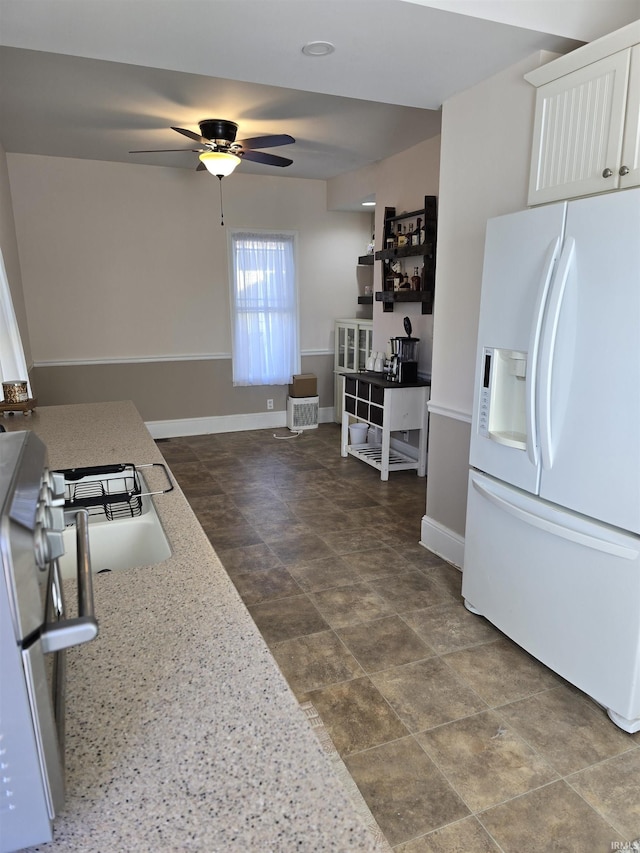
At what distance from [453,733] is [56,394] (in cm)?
496

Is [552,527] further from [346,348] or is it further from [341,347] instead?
[341,347]

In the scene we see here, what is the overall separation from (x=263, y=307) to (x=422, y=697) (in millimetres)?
4774

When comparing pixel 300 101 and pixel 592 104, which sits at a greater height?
pixel 300 101

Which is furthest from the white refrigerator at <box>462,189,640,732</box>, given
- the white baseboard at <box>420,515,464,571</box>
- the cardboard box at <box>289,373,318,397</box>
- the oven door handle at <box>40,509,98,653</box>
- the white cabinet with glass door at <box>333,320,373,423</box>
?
the cardboard box at <box>289,373,318,397</box>

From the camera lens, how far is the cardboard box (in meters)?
6.27

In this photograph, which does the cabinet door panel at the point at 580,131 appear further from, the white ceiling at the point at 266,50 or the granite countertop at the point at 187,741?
the granite countertop at the point at 187,741

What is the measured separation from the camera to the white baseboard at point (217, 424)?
19.9ft

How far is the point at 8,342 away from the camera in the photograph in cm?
350

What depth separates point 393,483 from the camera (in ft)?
15.3

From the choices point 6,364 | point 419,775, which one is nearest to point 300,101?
point 6,364

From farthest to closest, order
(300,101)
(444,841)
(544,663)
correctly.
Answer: (300,101) < (544,663) < (444,841)

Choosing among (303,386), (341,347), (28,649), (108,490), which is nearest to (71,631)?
(28,649)

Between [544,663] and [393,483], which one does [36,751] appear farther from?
[393,483]

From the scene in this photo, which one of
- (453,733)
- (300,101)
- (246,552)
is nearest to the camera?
(453,733)
